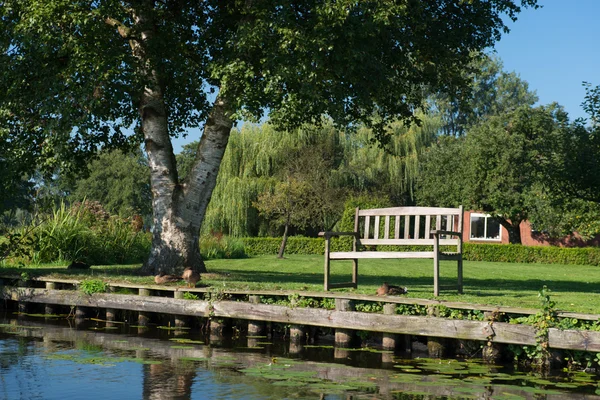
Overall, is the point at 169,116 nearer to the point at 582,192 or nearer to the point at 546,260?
the point at 582,192

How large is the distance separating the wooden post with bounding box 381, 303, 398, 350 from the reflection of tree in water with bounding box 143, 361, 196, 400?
8.78ft

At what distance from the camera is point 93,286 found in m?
13.2

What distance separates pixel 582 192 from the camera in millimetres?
20188

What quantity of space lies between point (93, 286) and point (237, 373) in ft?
17.6

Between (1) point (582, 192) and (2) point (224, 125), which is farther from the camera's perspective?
(1) point (582, 192)

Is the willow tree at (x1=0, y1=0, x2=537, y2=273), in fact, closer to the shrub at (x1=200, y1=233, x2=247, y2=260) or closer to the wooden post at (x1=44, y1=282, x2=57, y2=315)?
the wooden post at (x1=44, y1=282, x2=57, y2=315)

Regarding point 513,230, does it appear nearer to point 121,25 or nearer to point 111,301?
point 121,25

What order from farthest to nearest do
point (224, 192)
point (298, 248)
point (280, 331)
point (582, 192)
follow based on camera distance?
point (298, 248)
point (224, 192)
point (582, 192)
point (280, 331)

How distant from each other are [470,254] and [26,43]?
1175 inches

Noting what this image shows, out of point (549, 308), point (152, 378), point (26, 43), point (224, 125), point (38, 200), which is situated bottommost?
point (152, 378)

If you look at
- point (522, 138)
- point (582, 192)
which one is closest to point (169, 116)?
point (582, 192)

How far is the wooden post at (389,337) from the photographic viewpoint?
10.3 m

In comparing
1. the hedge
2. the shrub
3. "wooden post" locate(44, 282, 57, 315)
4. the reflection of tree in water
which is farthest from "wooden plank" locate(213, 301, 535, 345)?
the hedge

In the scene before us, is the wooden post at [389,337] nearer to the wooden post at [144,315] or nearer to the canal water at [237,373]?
the canal water at [237,373]
